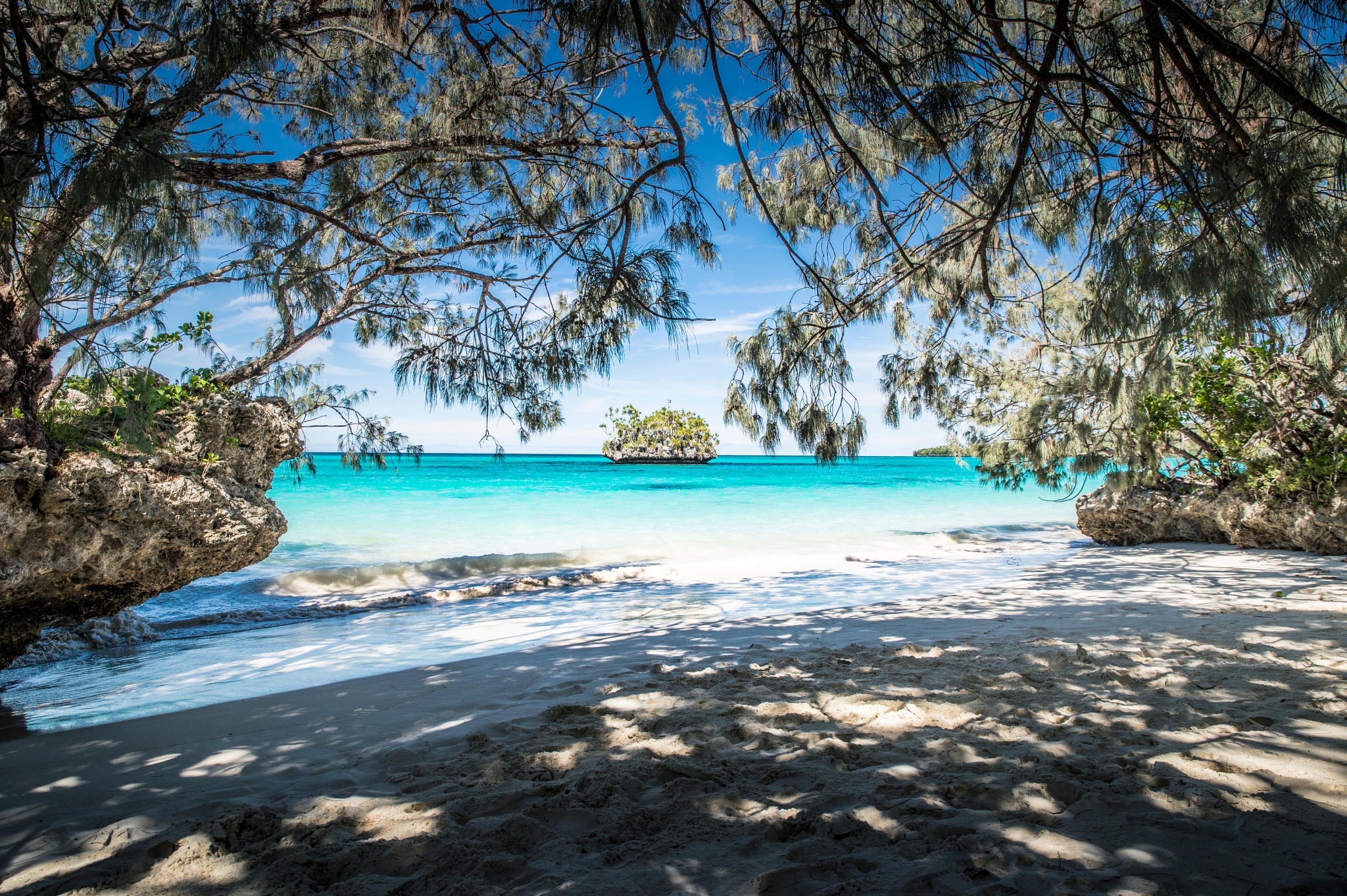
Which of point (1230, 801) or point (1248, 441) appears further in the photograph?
point (1248, 441)

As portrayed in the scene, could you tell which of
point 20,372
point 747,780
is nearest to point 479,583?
point 20,372

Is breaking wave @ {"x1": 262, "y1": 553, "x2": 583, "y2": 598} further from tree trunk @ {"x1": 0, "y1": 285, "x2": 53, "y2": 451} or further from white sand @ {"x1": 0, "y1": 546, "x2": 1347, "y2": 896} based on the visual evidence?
white sand @ {"x1": 0, "y1": 546, "x2": 1347, "y2": 896}

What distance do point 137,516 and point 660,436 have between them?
35.2m

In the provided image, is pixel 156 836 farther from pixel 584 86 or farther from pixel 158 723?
pixel 584 86

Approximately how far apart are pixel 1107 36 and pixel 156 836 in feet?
15.2

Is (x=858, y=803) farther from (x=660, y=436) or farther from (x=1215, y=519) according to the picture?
(x=660, y=436)

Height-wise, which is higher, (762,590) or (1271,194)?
(1271,194)

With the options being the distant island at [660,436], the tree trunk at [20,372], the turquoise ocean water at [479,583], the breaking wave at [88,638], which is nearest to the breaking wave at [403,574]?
the turquoise ocean water at [479,583]

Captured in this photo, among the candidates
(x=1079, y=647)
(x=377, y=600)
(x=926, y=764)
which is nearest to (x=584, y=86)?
(x=926, y=764)

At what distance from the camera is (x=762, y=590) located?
22.0ft

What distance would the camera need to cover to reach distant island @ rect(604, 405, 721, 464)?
38.2m

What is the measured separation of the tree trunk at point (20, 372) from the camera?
3.58 meters

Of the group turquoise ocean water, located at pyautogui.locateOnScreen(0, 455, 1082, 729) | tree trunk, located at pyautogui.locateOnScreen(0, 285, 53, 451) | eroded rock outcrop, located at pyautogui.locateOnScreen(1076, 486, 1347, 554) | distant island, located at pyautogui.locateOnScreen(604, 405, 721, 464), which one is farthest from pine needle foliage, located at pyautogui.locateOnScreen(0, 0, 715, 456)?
distant island, located at pyautogui.locateOnScreen(604, 405, 721, 464)

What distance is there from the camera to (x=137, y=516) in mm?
4355
